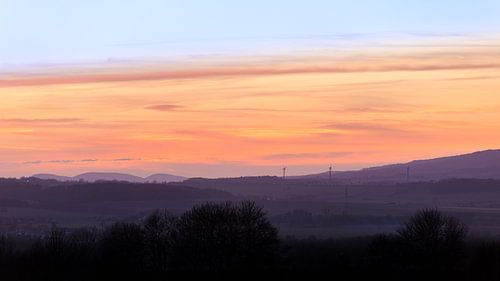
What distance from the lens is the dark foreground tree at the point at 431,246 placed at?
130m

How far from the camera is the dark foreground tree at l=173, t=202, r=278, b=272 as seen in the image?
13188 cm

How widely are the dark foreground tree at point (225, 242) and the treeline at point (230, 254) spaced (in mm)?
106

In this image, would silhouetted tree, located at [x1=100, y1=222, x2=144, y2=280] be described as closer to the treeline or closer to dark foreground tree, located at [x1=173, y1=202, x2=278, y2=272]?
the treeline

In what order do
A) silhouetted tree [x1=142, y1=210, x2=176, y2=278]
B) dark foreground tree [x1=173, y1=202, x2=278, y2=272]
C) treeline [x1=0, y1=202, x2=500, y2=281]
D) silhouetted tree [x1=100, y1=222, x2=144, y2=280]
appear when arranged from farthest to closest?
dark foreground tree [x1=173, y1=202, x2=278, y2=272], silhouetted tree [x1=142, y1=210, x2=176, y2=278], silhouetted tree [x1=100, y1=222, x2=144, y2=280], treeline [x1=0, y1=202, x2=500, y2=281]

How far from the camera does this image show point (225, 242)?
13462 cm

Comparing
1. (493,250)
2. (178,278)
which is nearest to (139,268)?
(178,278)

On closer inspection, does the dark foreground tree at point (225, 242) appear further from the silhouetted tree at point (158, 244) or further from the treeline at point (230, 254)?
the silhouetted tree at point (158, 244)

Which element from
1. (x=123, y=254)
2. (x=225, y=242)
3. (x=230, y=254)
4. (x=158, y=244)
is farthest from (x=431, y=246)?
(x=123, y=254)

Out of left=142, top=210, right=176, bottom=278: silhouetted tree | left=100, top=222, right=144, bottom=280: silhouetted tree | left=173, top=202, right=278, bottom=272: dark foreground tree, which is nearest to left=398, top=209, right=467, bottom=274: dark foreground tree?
left=173, top=202, right=278, bottom=272: dark foreground tree

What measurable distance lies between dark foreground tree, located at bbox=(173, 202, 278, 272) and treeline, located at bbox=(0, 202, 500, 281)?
11 centimetres

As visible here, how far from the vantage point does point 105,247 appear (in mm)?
133250

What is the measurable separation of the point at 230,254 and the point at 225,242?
7.42ft

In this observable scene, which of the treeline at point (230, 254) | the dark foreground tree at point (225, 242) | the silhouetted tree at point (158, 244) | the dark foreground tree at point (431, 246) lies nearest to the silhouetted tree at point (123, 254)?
the treeline at point (230, 254)

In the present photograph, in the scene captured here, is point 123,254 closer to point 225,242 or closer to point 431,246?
point 225,242
